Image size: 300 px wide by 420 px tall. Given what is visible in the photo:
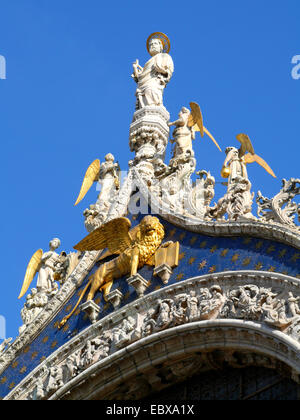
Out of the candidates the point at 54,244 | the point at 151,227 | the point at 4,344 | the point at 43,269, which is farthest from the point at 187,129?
the point at 4,344

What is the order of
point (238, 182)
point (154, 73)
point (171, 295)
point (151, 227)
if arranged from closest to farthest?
point (171, 295) < point (238, 182) < point (151, 227) < point (154, 73)

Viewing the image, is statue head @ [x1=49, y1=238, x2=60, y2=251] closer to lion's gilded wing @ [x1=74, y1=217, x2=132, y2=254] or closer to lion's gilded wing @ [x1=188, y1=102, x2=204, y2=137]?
lion's gilded wing @ [x1=74, y1=217, x2=132, y2=254]

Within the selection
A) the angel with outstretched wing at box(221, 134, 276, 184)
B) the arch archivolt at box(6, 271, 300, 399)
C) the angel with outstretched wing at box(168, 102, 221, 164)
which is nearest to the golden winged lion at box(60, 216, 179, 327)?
the arch archivolt at box(6, 271, 300, 399)

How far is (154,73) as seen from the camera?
23062 mm

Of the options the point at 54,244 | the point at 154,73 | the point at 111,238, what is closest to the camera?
the point at 111,238

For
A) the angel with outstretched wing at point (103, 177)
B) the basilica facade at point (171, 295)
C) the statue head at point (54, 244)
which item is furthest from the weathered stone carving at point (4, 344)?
the angel with outstretched wing at point (103, 177)

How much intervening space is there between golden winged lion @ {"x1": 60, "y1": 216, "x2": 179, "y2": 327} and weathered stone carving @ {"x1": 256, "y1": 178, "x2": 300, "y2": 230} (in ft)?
6.04

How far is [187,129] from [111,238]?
2951 mm

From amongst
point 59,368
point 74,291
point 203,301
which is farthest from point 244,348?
point 74,291

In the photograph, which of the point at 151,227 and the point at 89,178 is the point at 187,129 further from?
the point at 151,227

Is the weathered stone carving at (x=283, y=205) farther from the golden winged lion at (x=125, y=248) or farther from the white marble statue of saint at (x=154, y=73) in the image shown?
the white marble statue of saint at (x=154, y=73)

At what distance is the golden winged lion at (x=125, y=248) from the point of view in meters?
18.2

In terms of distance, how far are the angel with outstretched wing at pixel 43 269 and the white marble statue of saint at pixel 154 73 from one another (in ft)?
12.1

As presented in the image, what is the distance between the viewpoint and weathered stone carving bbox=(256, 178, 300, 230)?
16.6m
